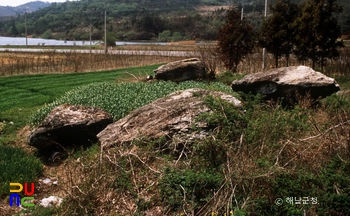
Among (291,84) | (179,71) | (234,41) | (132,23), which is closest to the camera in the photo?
(291,84)

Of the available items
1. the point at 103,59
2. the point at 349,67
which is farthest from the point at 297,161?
the point at 103,59

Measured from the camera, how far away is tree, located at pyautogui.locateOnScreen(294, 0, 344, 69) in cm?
1109

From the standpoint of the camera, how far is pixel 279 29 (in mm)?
11844

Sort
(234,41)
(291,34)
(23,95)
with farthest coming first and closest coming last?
1. (234,41)
2. (291,34)
3. (23,95)

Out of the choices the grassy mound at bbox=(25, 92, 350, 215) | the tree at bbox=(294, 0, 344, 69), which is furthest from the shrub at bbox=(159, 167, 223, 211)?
the tree at bbox=(294, 0, 344, 69)

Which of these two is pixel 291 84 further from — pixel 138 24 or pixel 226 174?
pixel 138 24

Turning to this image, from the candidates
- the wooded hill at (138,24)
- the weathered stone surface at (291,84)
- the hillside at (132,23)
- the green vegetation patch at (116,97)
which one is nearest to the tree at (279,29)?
the green vegetation patch at (116,97)

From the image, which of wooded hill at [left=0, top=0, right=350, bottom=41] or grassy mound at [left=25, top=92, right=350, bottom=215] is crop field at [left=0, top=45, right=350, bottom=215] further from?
wooded hill at [left=0, top=0, right=350, bottom=41]

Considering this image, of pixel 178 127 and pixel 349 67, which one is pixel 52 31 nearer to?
pixel 349 67

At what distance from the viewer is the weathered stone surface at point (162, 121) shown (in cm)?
465

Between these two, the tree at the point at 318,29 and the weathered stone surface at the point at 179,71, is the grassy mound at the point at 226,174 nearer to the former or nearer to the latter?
the weathered stone surface at the point at 179,71

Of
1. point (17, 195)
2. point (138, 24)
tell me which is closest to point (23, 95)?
point (17, 195)

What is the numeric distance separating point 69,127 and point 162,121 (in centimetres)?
161

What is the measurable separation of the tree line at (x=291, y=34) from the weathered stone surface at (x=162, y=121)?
698 cm
